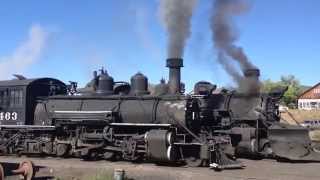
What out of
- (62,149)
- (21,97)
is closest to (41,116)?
(21,97)

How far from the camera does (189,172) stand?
1603cm

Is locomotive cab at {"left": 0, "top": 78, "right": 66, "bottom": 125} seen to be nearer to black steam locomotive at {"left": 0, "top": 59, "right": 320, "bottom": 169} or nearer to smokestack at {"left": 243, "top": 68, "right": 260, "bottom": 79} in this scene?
black steam locomotive at {"left": 0, "top": 59, "right": 320, "bottom": 169}

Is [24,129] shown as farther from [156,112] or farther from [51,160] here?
[156,112]

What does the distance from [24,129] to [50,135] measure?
1229 mm

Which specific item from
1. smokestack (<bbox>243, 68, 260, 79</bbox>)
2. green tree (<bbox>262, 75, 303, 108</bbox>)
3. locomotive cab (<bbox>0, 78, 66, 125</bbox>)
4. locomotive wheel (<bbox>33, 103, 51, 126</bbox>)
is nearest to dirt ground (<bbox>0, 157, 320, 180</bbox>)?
locomotive wheel (<bbox>33, 103, 51, 126</bbox>)

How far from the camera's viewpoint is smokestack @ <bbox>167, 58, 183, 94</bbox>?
20.8 metres

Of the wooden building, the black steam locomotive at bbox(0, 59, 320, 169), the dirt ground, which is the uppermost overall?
the wooden building

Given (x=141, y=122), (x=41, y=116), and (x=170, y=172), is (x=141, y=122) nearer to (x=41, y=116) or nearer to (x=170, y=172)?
(x=170, y=172)

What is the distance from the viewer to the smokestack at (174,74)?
2080 cm

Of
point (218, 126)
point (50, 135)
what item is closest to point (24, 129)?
point (50, 135)

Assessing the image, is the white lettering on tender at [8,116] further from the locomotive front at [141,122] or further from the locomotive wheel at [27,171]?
the locomotive wheel at [27,171]

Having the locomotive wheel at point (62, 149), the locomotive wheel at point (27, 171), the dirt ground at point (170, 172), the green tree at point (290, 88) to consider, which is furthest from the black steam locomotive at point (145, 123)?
the green tree at point (290, 88)

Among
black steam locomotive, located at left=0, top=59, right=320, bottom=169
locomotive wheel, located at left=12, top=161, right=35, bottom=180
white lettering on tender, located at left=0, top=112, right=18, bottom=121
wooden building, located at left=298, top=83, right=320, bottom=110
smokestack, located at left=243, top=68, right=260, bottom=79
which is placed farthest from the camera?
wooden building, located at left=298, top=83, right=320, bottom=110

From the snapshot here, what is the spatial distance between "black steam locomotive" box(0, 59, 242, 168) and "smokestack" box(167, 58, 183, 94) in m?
0.04
